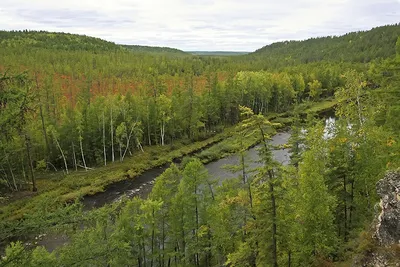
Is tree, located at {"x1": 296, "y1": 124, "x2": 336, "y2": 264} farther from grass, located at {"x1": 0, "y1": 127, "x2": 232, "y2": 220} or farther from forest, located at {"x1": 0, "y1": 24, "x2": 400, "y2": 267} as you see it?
grass, located at {"x1": 0, "y1": 127, "x2": 232, "y2": 220}

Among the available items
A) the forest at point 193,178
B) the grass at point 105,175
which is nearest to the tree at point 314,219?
the forest at point 193,178

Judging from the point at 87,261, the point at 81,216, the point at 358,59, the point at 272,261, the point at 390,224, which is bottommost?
the point at 272,261

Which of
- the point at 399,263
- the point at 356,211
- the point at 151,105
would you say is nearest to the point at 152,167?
the point at 151,105

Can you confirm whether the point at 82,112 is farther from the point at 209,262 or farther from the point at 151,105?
the point at 209,262

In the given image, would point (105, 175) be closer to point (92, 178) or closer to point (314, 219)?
point (92, 178)

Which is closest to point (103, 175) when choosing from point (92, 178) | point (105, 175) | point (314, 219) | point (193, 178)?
point (105, 175)

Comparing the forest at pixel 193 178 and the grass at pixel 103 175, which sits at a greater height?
the forest at pixel 193 178

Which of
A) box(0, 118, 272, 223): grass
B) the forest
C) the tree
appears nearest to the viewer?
the forest

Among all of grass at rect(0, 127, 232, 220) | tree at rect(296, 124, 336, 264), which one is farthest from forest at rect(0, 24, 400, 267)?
grass at rect(0, 127, 232, 220)

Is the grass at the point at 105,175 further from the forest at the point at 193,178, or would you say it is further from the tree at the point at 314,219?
the tree at the point at 314,219
